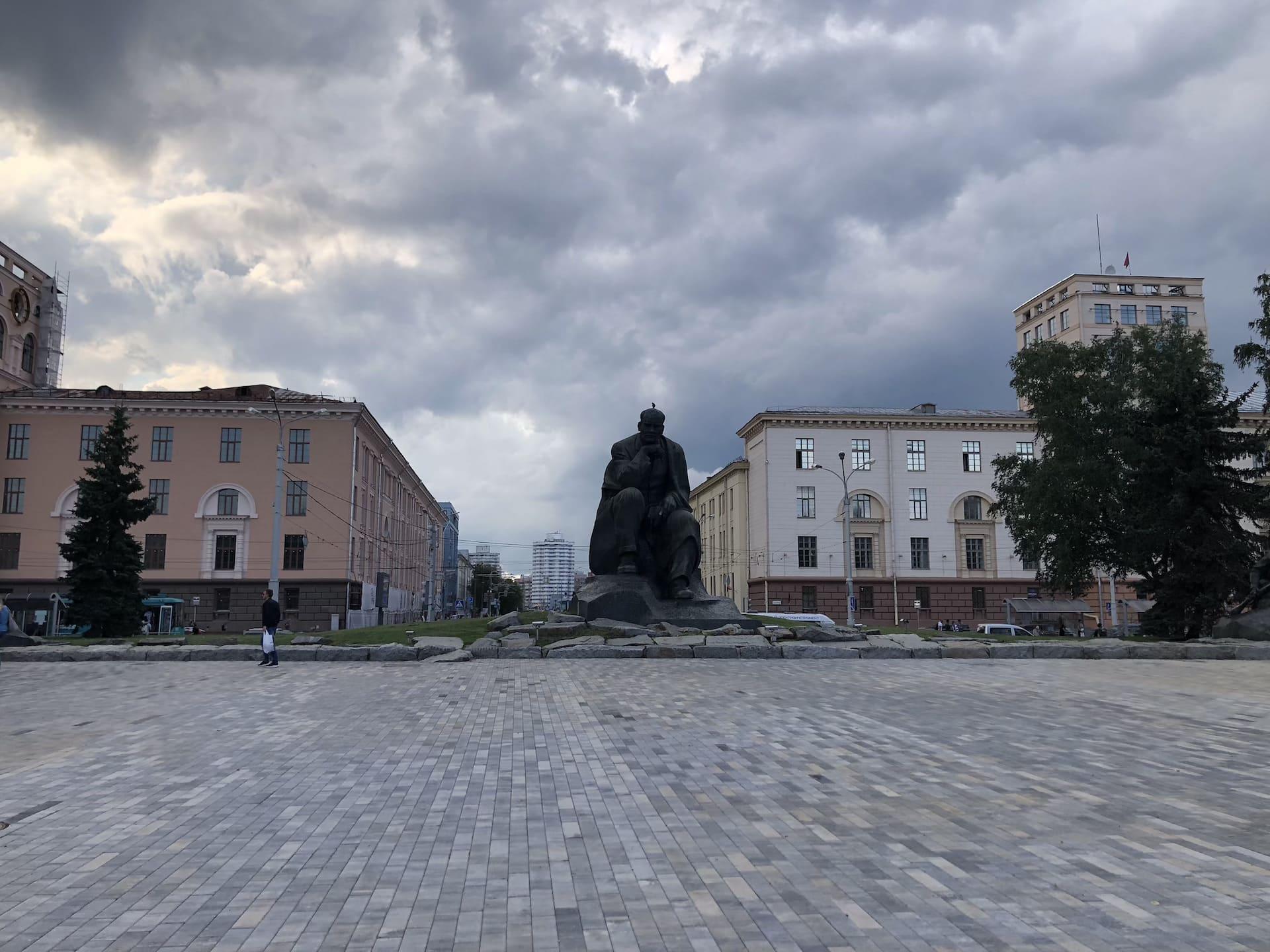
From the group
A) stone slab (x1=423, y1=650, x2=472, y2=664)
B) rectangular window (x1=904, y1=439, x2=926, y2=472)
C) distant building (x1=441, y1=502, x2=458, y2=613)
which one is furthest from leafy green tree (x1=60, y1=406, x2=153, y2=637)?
distant building (x1=441, y1=502, x2=458, y2=613)

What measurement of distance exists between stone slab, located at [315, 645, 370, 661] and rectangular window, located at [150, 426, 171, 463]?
4103 centimetres

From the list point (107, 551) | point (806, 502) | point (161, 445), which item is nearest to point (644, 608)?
point (107, 551)

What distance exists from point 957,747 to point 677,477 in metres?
13.9

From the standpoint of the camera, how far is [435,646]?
17531 mm

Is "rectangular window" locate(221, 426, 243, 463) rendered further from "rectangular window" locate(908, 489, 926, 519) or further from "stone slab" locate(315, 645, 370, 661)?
"rectangular window" locate(908, 489, 926, 519)

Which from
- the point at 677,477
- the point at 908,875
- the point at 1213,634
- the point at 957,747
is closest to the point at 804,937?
the point at 908,875

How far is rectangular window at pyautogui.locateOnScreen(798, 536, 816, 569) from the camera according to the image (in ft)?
202

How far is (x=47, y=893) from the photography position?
4266mm

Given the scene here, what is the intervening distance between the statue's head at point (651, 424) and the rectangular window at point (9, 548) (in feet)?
153

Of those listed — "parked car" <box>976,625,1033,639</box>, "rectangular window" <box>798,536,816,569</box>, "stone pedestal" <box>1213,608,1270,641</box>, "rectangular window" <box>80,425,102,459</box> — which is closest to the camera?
"stone pedestal" <box>1213,608,1270,641</box>

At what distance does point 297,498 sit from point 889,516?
3814 centimetres

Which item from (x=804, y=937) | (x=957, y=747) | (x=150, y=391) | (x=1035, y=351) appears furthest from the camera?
(x=150, y=391)

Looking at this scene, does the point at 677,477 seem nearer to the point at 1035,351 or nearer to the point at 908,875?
the point at 908,875

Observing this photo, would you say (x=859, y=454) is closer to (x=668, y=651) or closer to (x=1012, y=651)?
(x=1012, y=651)
